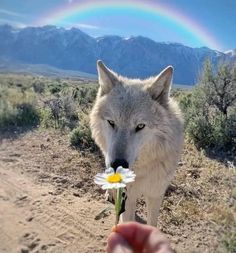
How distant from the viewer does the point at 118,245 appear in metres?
1.06

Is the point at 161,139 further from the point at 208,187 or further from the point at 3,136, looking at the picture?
the point at 3,136

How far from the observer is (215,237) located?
5.33 meters

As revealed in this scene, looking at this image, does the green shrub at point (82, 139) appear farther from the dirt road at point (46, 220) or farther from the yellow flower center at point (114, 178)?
the yellow flower center at point (114, 178)

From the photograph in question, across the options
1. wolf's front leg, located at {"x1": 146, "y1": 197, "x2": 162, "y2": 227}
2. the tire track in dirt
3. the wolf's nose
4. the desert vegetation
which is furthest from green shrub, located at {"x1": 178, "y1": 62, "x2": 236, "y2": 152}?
the wolf's nose

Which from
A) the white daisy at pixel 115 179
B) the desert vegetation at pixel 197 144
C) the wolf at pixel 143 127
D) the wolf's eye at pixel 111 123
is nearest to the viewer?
the white daisy at pixel 115 179

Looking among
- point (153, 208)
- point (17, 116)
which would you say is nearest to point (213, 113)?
point (17, 116)

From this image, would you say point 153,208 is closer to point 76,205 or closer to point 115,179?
point 76,205

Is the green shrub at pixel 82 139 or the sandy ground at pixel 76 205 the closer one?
the sandy ground at pixel 76 205

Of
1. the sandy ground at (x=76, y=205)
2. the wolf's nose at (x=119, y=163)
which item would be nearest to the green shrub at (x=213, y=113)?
the sandy ground at (x=76, y=205)

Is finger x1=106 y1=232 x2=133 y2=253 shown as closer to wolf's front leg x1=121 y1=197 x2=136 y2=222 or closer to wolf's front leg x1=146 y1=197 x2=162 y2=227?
wolf's front leg x1=121 y1=197 x2=136 y2=222

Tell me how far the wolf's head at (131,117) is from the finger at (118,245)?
2593 mm

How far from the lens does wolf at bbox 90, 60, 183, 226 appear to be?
14.2ft

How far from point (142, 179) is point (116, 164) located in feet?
4.05

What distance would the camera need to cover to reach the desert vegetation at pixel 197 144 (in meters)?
5.83
